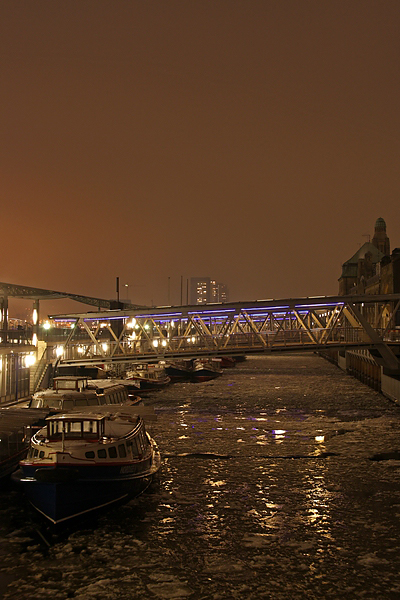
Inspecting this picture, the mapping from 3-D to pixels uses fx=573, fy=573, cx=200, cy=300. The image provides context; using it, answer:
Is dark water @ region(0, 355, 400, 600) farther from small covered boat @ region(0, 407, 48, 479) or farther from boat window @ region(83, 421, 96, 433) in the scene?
boat window @ region(83, 421, 96, 433)

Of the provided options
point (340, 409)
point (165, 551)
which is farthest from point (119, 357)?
point (165, 551)

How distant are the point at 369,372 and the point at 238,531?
55.6 meters

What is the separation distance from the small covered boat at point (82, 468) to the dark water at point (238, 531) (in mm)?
836

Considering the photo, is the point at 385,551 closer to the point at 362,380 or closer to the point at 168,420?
the point at 168,420

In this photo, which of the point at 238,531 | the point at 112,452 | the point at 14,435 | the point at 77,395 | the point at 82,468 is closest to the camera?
the point at 238,531

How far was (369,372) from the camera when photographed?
73125 mm

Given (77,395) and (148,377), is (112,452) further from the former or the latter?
(148,377)

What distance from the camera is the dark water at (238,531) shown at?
1745cm

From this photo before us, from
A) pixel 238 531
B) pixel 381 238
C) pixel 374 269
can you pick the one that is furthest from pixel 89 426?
pixel 381 238

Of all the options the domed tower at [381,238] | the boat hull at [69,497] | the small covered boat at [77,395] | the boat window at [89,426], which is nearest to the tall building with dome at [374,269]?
the domed tower at [381,238]

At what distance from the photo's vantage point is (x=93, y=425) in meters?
26.3

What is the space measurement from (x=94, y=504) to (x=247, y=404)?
33527 mm

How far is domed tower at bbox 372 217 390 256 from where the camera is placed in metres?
174

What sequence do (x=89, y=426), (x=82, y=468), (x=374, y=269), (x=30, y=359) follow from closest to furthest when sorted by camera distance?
(x=82, y=468), (x=89, y=426), (x=30, y=359), (x=374, y=269)
